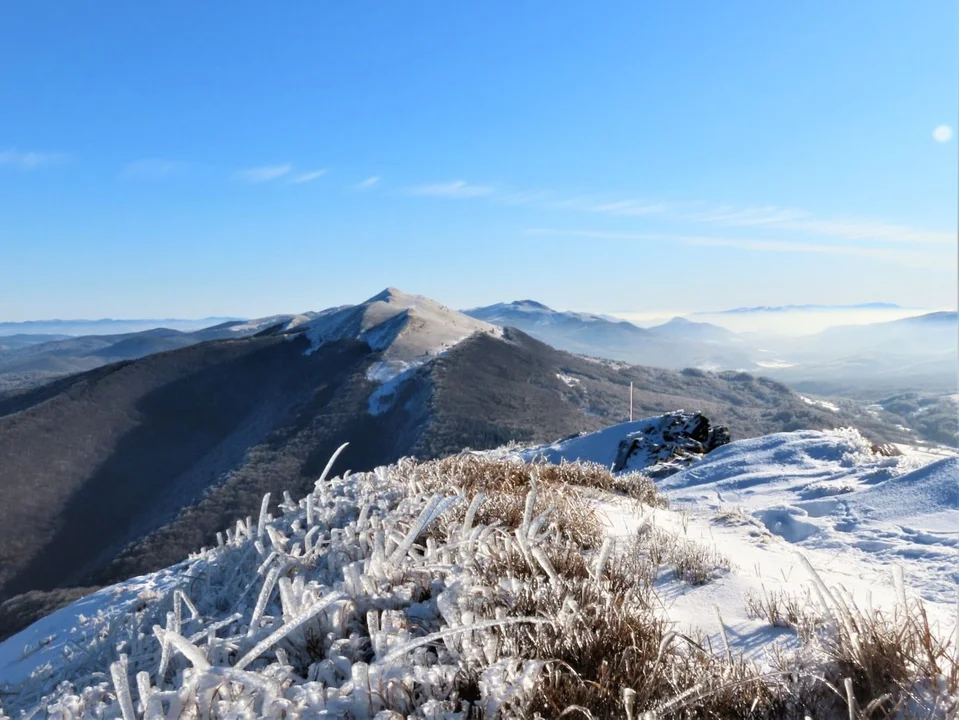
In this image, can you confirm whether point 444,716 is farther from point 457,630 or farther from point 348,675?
point 348,675

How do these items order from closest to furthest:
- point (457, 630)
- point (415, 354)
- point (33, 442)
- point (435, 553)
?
point (457, 630)
point (435, 553)
point (33, 442)
point (415, 354)

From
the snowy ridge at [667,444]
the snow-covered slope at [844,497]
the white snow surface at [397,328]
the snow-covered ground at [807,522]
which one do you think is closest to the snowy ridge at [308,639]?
the snow-covered ground at [807,522]

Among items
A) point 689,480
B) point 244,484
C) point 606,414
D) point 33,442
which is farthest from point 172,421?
point 689,480

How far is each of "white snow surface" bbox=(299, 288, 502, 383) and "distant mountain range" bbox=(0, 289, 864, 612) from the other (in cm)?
50

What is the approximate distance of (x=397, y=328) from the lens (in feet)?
337

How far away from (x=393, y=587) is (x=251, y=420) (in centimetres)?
9883

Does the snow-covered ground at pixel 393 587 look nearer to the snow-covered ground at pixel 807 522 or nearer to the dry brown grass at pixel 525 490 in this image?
the snow-covered ground at pixel 807 522

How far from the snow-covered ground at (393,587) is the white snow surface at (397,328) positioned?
7845 centimetres

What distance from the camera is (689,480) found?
940cm

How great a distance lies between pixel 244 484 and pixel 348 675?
66.2 meters

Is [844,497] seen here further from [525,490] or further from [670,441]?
[670,441]

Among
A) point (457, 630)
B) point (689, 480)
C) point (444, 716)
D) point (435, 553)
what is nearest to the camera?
point (444, 716)

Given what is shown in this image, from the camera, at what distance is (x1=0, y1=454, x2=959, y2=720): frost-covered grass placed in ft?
6.08

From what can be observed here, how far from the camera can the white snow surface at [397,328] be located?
91444mm
